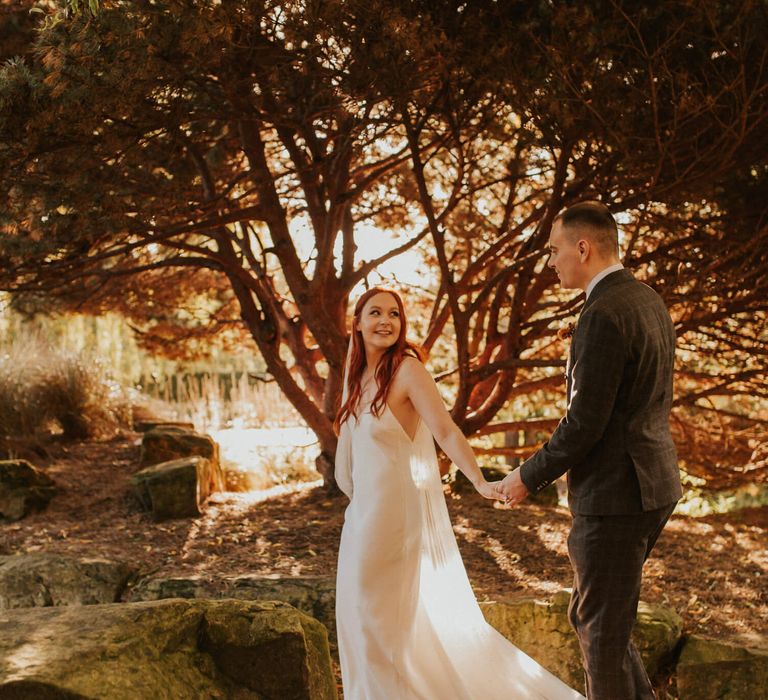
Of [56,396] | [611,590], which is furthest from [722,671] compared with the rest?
[56,396]

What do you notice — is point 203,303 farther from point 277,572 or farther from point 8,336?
point 277,572

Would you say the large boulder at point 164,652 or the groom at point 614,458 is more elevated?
the groom at point 614,458

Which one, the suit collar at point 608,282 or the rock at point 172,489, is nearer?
the suit collar at point 608,282

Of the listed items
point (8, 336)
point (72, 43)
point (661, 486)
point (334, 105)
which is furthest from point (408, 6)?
point (8, 336)

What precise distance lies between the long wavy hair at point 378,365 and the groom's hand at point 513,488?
660mm

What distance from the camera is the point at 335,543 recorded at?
6.08 m

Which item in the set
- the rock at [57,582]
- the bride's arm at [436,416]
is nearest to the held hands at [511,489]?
the bride's arm at [436,416]

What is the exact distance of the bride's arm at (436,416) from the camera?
356 cm

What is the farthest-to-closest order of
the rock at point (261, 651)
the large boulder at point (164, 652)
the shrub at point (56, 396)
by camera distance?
the shrub at point (56, 396) < the rock at point (261, 651) < the large boulder at point (164, 652)

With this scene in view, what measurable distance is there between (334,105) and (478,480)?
2.76m

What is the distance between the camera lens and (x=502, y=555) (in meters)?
5.75

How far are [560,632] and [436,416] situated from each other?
4.67 feet

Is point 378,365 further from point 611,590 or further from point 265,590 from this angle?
point 265,590

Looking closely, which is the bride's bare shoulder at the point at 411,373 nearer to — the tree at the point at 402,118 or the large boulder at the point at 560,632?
the large boulder at the point at 560,632
